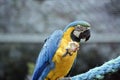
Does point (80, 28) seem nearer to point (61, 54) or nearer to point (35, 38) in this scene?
point (61, 54)

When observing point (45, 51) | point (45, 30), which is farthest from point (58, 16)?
point (45, 51)

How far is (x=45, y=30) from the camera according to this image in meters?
4.70

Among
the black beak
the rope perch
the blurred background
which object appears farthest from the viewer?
the blurred background

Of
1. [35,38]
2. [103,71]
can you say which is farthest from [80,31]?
[35,38]

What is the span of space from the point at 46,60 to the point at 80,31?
0.19m

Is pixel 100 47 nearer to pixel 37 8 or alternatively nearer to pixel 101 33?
pixel 101 33

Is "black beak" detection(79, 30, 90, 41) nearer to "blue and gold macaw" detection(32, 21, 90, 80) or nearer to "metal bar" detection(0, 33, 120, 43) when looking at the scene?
"blue and gold macaw" detection(32, 21, 90, 80)

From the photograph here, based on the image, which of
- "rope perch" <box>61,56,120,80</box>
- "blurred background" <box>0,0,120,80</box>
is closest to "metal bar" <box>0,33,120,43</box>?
"blurred background" <box>0,0,120,80</box>

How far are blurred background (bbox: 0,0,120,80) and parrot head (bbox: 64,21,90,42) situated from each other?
2.38 metres

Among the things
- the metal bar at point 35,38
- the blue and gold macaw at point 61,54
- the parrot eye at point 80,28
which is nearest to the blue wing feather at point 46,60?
the blue and gold macaw at point 61,54

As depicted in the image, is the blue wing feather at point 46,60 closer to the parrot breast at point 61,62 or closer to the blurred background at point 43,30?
the parrot breast at point 61,62

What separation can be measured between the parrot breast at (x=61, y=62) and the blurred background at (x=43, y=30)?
2408 millimetres

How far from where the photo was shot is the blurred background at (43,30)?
178 inches

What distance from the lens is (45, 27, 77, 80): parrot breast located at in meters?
1.99
